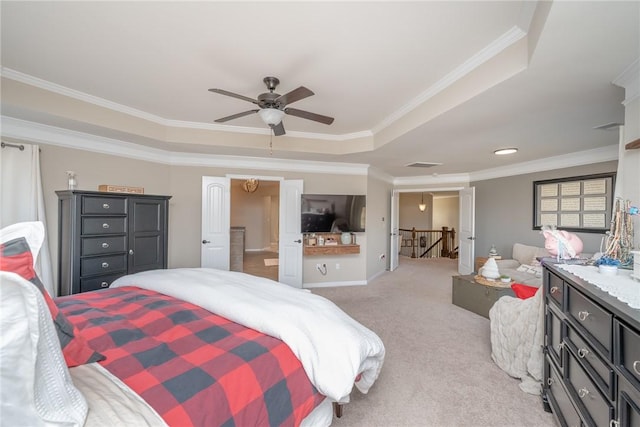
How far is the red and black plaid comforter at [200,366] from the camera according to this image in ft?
3.42

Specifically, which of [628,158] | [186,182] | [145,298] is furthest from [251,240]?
[628,158]

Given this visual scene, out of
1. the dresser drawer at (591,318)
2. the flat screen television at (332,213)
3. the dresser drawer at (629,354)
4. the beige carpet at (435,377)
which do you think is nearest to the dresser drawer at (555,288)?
the dresser drawer at (591,318)

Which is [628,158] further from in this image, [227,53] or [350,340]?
[227,53]

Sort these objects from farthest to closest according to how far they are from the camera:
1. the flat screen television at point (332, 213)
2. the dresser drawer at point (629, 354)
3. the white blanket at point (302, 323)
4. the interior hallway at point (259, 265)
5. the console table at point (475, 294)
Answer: the interior hallway at point (259, 265)
the flat screen television at point (332, 213)
the console table at point (475, 294)
the white blanket at point (302, 323)
the dresser drawer at point (629, 354)

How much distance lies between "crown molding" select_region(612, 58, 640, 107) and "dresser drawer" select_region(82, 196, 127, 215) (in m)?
4.60

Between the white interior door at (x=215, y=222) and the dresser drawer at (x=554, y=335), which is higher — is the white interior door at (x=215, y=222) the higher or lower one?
the higher one

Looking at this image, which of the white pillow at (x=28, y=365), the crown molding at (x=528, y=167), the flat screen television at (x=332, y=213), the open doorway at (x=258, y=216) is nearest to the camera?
the white pillow at (x=28, y=365)

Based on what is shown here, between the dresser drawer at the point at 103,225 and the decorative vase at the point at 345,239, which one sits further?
the decorative vase at the point at 345,239

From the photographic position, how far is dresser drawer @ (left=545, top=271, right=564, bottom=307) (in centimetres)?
167

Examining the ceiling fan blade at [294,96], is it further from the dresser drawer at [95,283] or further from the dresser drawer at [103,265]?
the dresser drawer at [95,283]

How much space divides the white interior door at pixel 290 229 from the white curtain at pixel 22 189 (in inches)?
119

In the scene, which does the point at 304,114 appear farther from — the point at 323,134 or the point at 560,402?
the point at 560,402

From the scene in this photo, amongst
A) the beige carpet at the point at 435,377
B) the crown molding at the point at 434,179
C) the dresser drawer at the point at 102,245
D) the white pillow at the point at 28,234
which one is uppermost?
the crown molding at the point at 434,179

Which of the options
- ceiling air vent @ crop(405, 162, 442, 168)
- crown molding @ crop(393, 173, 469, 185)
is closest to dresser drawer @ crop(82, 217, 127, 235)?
ceiling air vent @ crop(405, 162, 442, 168)
